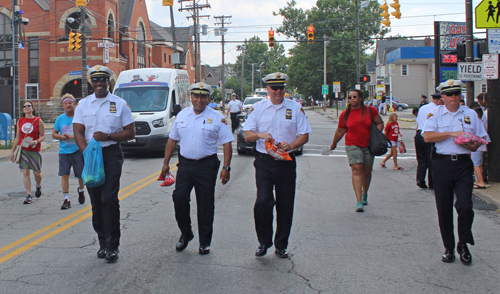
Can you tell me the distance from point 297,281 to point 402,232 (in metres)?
2.47

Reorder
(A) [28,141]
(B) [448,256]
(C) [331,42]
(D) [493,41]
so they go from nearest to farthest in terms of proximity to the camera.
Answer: (B) [448,256]
(A) [28,141]
(D) [493,41]
(C) [331,42]

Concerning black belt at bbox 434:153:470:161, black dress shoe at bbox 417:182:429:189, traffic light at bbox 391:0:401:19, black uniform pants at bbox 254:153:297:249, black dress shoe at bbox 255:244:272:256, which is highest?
traffic light at bbox 391:0:401:19

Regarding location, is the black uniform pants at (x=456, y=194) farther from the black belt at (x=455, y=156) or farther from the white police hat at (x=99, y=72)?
the white police hat at (x=99, y=72)

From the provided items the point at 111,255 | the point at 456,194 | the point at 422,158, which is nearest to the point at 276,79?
the point at 456,194

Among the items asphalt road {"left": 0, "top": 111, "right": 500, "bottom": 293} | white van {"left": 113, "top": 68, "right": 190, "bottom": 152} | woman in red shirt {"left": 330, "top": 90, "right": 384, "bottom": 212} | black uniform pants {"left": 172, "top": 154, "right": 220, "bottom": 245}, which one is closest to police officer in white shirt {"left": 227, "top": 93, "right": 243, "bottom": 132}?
white van {"left": 113, "top": 68, "right": 190, "bottom": 152}

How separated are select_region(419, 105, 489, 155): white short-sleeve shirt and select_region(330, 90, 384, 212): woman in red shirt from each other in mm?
2457

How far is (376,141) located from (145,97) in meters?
10.4

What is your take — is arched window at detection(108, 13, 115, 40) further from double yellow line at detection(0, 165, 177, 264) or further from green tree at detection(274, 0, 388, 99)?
Result: green tree at detection(274, 0, 388, 99)

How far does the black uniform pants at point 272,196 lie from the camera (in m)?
5.51

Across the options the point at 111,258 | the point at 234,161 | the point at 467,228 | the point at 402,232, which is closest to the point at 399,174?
the point at 234,161

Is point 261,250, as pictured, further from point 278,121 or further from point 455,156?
point 455,156

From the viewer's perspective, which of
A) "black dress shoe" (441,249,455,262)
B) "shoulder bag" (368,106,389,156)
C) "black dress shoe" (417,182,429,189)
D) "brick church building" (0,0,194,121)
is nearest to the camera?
"black dress shoe" (441,249,455,262)

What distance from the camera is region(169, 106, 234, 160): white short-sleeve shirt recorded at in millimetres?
5613

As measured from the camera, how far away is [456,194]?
5484 millimetres
